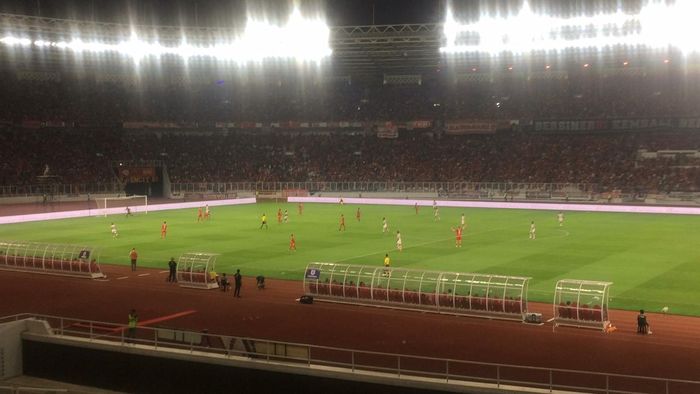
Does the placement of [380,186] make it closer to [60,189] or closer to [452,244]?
[60,189]

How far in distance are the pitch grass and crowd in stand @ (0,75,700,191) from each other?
22.3 meters

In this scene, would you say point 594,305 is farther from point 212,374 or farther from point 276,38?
point 276,38

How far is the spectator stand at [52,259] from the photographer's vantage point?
35.6 m

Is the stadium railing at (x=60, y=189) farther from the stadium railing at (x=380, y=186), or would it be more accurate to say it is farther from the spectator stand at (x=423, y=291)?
the spectator stand at (x=423, y=291)

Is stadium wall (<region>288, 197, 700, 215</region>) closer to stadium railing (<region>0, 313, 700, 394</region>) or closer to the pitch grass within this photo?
the pitch grass

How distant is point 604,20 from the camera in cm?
6806

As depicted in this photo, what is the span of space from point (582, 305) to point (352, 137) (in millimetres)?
83459

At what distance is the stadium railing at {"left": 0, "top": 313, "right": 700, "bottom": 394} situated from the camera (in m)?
17.8

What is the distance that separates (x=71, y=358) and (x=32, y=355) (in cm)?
174

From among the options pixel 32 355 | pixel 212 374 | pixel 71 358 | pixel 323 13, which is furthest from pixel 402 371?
pixel 323 13

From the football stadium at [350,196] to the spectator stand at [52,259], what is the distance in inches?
5.6

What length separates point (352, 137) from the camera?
10650 cm

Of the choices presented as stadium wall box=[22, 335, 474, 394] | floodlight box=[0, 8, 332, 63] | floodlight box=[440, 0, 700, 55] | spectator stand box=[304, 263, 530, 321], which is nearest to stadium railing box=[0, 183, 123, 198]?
floodlight box=[0, 8, 332, 63]

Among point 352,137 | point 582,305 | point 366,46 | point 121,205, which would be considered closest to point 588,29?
point 366,46
